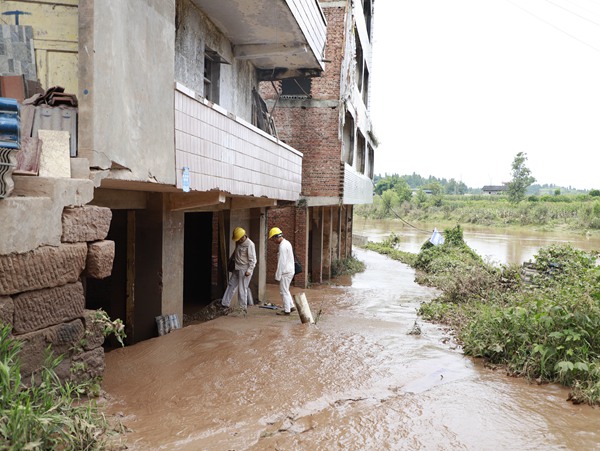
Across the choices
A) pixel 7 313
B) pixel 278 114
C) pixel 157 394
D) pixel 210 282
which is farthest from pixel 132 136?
pixel 278 114

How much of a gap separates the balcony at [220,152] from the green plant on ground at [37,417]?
A: 2.68 meters

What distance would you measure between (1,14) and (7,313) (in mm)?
2692

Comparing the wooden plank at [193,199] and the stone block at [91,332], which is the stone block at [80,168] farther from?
the wooden plank at [193,199]

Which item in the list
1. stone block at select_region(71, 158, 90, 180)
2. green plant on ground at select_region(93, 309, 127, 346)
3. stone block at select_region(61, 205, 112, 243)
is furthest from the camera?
green plant on ground at select_region(93, 309, 127, 346)

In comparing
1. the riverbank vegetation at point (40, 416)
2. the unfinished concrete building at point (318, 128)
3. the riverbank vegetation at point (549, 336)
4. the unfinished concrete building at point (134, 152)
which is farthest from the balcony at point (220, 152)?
the unfinished concrete building at point (318, 128)

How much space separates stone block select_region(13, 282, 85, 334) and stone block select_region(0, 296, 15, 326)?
0.15 ft

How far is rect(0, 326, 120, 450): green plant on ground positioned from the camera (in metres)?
3.00

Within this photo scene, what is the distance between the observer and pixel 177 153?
5.73 m

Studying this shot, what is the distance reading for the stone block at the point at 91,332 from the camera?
4480mm

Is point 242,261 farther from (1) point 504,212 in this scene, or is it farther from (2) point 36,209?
(1) point 504,212

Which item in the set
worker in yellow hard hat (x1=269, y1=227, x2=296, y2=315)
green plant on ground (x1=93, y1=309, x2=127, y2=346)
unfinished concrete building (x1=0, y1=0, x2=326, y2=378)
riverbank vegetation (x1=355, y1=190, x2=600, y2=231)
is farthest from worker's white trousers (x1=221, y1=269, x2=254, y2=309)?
riverbank vegetation (x1=355, y1=190, x2=600, y2=231)

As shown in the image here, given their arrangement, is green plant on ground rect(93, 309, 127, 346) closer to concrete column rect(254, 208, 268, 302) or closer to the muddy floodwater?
the muddy floodwater

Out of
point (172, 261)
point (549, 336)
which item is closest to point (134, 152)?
point (172, 261)

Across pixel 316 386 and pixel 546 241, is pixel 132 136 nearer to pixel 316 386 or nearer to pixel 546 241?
pixel 316 386
